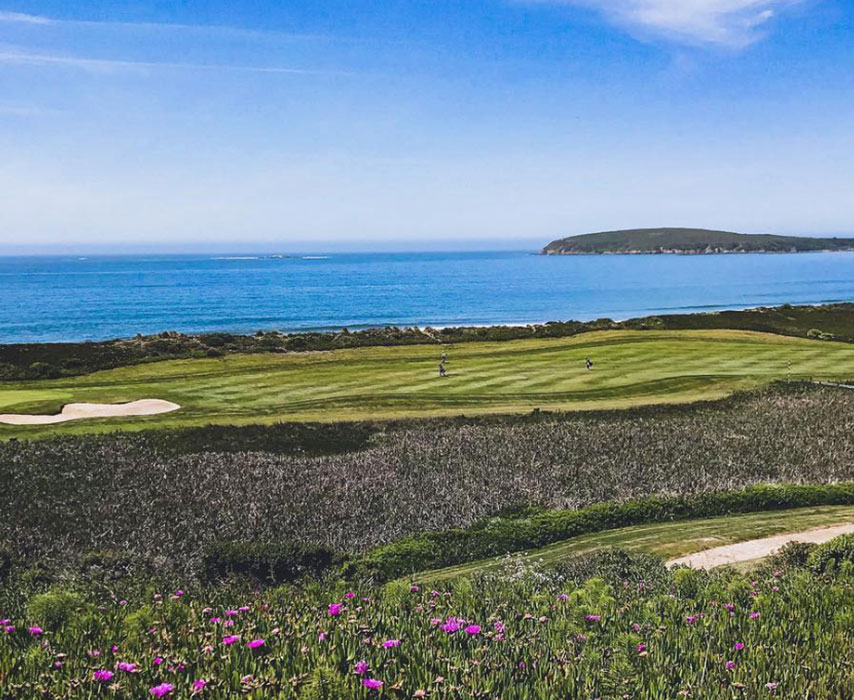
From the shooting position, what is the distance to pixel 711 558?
40.4 ft

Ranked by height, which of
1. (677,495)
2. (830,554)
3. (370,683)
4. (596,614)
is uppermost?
(370,683)

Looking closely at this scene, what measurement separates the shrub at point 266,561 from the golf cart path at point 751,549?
5.83m

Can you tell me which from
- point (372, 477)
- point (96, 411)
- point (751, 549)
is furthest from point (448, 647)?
point (96, 411)

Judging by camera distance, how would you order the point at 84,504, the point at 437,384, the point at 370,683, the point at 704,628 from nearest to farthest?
1. the point at 370,683
2. the point at 704,628
3. the point at 84,504
4. the point at 437,384

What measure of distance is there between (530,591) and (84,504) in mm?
11433

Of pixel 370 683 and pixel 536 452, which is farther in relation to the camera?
pixel 536 452

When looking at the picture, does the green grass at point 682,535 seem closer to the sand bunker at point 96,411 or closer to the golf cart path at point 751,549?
the golf cart path at point 751,549

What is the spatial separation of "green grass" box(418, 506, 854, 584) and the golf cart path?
19cm

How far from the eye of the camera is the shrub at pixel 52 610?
21.8ft

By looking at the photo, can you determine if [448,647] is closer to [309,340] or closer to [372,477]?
[372,477]

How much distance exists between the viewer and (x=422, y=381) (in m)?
34.2

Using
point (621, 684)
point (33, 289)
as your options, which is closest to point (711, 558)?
point (621, 684)

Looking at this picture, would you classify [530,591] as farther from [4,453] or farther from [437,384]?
[437,384]

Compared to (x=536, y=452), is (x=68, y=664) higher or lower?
higher
